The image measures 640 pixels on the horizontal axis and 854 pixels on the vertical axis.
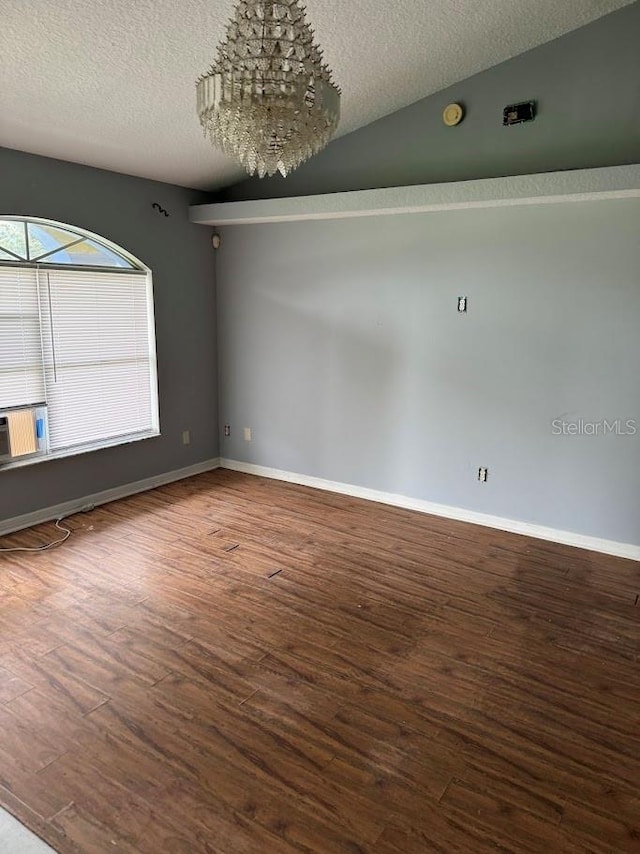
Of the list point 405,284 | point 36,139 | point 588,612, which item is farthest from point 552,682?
point 36,139

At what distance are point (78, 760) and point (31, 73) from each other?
306cm

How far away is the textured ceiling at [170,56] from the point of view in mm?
2512

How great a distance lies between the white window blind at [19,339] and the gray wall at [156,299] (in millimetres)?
445

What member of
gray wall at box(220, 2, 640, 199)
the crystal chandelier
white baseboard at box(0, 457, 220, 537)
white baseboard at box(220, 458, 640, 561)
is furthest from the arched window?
the crystal chandelier

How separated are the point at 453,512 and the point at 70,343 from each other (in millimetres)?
3107

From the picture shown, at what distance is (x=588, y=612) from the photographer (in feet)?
9.74

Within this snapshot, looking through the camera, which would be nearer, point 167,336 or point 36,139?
point 36,139

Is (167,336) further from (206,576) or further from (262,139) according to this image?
(262,139)

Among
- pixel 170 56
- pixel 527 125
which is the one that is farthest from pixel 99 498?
pixel 527 125

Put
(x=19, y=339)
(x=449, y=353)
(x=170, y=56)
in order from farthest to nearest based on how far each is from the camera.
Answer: (x=449, y=353) < (x=19, y=339) < (x=170, y=56)

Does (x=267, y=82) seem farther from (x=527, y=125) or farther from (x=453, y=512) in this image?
(x=453, y=512)

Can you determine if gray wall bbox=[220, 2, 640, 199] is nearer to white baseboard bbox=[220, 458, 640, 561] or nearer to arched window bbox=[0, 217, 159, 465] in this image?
arched window bbox=[0, 217, 159, 465]

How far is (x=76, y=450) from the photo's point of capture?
4.24 m

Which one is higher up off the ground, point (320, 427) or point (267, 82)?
point (267, 82)
